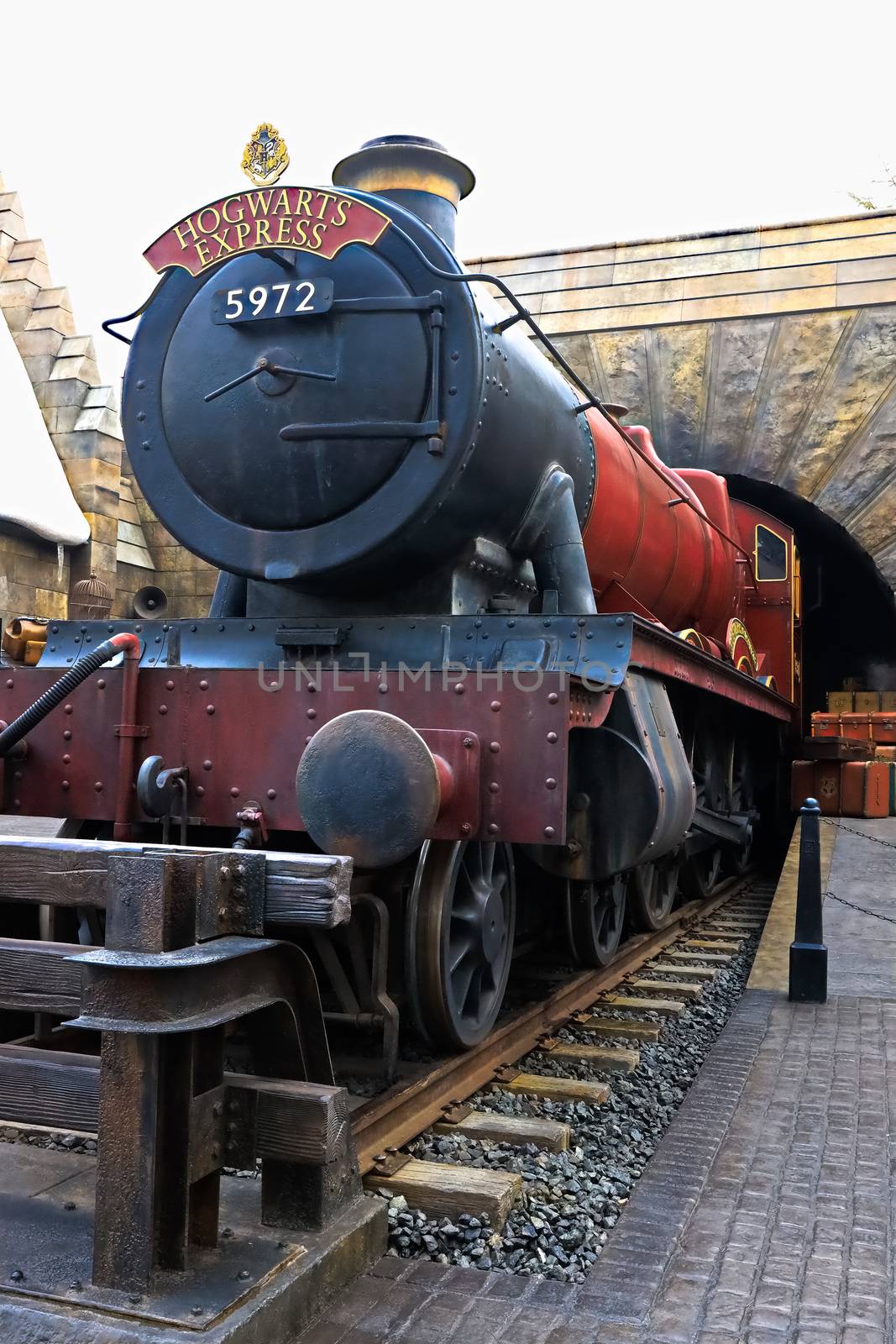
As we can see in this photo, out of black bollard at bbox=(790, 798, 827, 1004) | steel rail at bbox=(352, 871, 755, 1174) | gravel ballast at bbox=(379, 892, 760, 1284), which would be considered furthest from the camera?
black bollard at bbox=(790, 798, 827, 1004)

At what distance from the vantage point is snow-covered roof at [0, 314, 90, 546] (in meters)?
9.23

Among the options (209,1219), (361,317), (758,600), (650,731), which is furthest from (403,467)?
(758,600)

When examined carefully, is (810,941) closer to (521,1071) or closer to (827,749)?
(521,1071)

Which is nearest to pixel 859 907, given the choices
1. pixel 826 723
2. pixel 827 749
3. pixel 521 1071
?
pixel 521 1071

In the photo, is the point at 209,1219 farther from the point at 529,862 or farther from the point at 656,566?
the point at 656,566

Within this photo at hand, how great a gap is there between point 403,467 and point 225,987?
74.4 inches

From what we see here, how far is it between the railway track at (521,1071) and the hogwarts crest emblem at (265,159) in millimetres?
2813

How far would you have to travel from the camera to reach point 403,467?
3.53 m

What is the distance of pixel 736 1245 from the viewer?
7.90ft

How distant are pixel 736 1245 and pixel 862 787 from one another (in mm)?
7654

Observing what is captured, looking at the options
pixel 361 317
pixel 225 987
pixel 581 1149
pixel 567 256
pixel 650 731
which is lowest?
pixel 581 1149

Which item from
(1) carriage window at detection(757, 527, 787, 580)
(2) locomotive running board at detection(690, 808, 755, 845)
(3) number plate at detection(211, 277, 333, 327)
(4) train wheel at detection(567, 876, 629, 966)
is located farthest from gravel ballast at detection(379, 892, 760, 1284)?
(1) carriage window at detection(757, 527, 787, 580)

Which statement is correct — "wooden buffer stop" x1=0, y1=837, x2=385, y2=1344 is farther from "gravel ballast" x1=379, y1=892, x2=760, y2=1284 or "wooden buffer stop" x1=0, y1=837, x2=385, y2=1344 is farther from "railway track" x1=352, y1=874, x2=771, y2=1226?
"railway track" x1=352, y1=874, x2=771, y2=1226

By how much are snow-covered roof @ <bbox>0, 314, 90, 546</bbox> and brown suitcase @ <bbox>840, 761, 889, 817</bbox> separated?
6700mm
